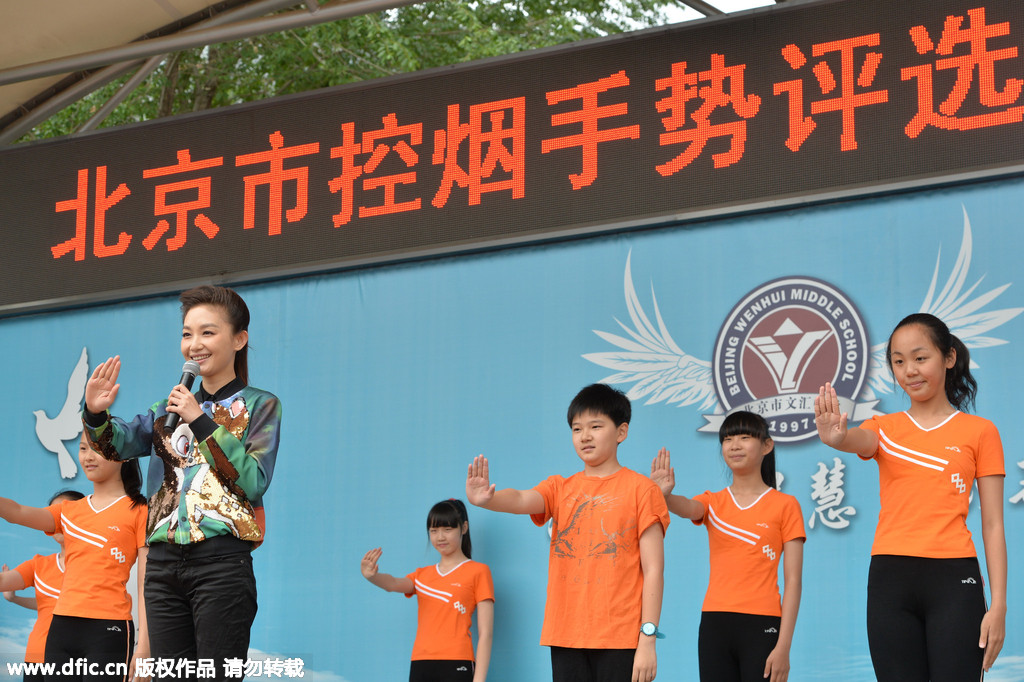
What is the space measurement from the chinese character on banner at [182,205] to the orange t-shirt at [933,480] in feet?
10.6

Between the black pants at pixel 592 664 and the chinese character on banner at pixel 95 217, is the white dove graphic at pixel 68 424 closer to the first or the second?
the chinese character on banner at pixel 95 217

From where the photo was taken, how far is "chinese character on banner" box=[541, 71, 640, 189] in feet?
15.4

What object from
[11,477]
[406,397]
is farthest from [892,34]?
[11,477]

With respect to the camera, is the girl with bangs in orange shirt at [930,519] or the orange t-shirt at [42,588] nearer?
the girl with bangs in orange shirt at [930,519]

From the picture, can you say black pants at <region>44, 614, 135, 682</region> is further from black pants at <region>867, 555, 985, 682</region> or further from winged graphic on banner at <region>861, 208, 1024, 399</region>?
winged graphic on banner at <region>861, 208, 1024, 399</region>

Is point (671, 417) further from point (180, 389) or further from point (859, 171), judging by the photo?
point (180, 389)

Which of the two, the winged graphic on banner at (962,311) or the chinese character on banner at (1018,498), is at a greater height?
the winged graphic on banner at (962,311)

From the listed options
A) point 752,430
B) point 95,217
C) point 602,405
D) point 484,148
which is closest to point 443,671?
point 752,430

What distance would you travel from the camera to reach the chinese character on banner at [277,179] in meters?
5.23

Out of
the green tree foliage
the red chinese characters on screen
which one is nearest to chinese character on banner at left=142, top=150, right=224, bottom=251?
the red chinese characters on screen

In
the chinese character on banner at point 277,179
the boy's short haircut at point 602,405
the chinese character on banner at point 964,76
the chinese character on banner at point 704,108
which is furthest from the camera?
the chinese character on banner at point 277,179

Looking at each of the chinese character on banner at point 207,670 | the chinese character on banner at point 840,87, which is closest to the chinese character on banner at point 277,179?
the chinese character on banner at point 840,87

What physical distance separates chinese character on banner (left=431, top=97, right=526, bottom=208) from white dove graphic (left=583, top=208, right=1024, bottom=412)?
0.60 m

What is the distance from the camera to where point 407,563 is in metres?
4.93
